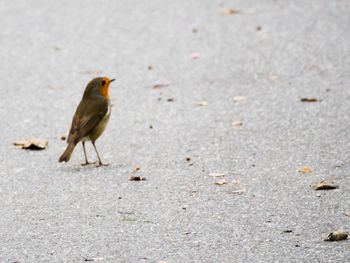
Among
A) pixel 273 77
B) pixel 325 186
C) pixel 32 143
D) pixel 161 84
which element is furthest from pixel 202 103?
pixel 325 186

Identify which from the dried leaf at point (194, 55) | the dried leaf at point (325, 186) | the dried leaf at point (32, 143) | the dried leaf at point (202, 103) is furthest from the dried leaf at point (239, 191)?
the dried leaf at point (194, 55)

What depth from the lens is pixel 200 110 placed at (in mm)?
7324

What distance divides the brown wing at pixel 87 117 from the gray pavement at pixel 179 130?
341mm

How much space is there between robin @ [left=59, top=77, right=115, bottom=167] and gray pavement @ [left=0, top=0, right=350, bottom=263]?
0.31m

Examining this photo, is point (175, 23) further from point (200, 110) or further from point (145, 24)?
point (200, 110)

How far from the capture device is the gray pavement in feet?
14.4

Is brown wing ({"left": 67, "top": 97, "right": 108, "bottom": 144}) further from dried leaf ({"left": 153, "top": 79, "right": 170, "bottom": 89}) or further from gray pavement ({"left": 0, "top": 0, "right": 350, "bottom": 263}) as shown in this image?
dried leaf ({"left": 153, "top": 79, "right": 170, "bottom": 89})

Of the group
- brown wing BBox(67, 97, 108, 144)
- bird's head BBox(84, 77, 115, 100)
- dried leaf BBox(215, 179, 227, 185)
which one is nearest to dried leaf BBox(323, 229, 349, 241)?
dried leaf BBox(215, 179, 227, 185)

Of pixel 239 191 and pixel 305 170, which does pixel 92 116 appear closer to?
pixel 239 191

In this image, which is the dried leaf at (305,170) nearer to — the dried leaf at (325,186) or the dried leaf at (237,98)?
the dried leaf at (325,186)

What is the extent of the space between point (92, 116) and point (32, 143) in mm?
821

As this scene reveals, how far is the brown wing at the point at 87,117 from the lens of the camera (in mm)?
5879

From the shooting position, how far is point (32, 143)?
21.0 ft

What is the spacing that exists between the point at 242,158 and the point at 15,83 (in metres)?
3.81
